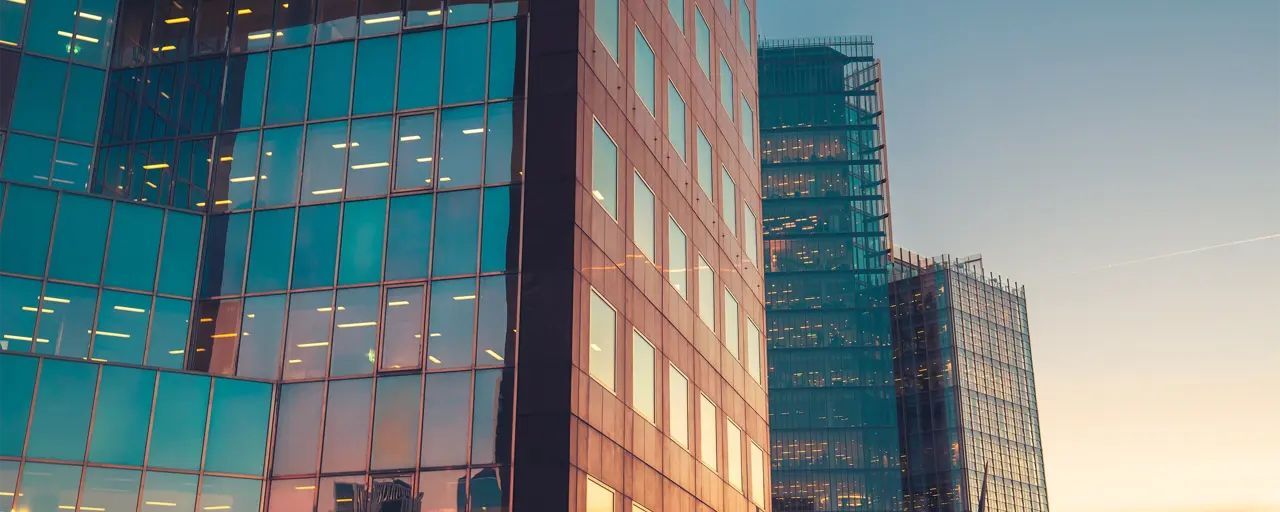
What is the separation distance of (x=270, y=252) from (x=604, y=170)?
416 inches

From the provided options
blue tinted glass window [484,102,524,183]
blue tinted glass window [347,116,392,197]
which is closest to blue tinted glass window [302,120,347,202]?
blue tinted glass window [347,116,392,197]

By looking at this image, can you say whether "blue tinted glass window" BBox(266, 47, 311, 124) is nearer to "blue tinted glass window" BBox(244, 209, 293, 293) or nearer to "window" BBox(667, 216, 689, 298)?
"blue tinted glass window" BBox(244, 209, 293, 293)

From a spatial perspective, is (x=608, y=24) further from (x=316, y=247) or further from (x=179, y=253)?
(x=179, y=253)

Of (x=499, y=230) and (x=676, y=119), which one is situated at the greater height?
(x=676, y=119)

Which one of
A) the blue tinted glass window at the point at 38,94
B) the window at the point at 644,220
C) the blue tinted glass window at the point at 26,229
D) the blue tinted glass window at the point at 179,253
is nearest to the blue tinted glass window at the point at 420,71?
the blue tinted glass window at the point at 179,253

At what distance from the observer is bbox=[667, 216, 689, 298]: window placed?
150ft

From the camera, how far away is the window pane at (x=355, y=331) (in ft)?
119

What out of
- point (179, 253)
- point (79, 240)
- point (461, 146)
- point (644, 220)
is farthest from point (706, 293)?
point (79, 240)

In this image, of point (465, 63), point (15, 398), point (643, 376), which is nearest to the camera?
point (15, 398)

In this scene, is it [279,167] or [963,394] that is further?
[963,394]

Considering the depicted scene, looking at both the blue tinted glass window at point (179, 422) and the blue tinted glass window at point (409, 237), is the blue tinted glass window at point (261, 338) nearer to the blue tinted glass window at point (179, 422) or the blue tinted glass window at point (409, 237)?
the blue tinted glass window at point (179, 422)

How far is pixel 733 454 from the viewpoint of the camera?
168ft

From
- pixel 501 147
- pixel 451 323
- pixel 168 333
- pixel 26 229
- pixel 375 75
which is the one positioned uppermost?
pixel 375 75

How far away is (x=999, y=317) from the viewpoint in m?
156
